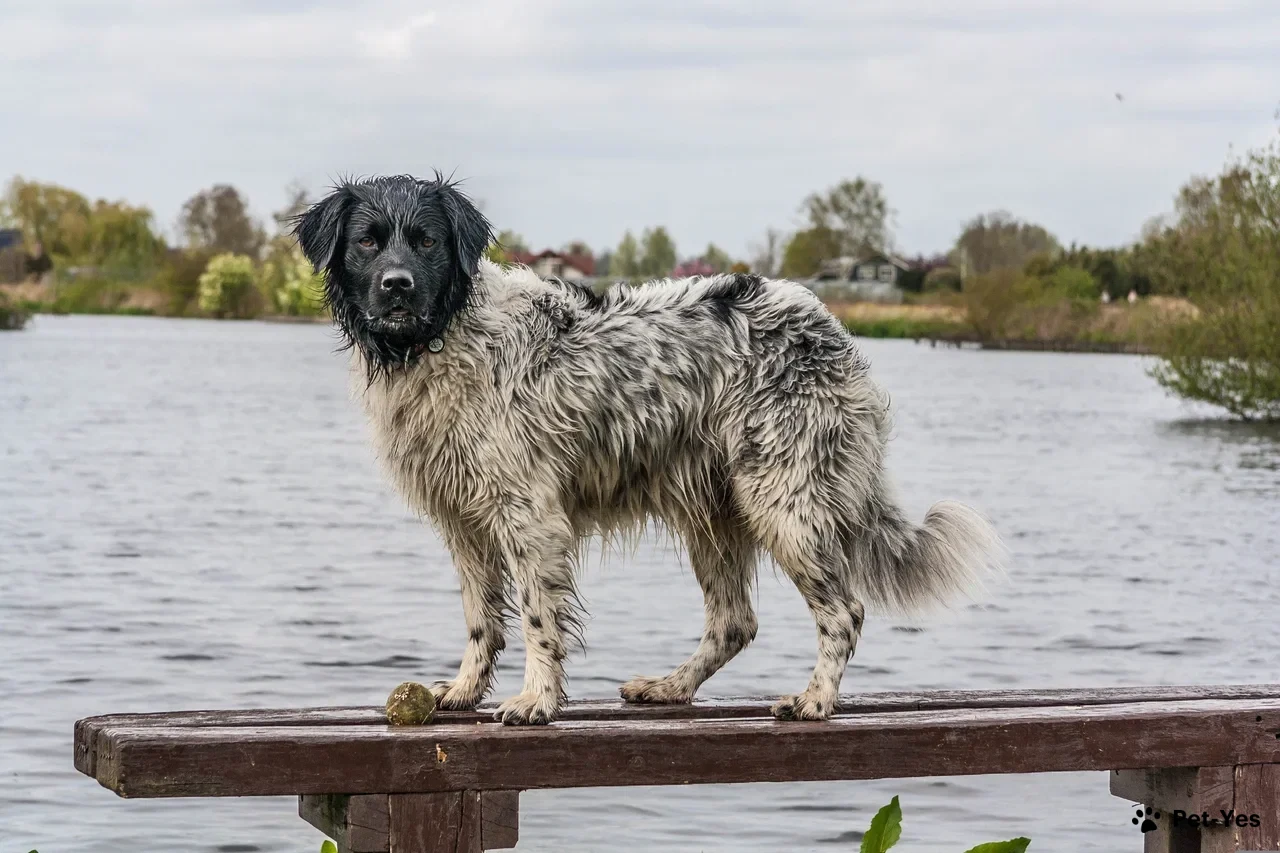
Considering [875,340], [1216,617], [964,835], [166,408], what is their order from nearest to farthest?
[964,835] < [1216,617] < [166,408] < [875,340]

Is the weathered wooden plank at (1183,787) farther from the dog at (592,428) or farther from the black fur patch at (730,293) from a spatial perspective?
the black fur patch at (730,293)

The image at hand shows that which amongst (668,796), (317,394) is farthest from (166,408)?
(668,796)

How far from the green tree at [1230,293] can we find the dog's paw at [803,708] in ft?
111

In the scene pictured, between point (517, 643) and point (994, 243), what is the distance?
103 m

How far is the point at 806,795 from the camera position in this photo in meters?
10.7

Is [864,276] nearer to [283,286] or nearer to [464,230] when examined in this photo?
[283,286]

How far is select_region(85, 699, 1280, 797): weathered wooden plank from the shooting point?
5324 mm

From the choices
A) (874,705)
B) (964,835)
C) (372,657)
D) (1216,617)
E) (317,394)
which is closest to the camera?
(874,705)

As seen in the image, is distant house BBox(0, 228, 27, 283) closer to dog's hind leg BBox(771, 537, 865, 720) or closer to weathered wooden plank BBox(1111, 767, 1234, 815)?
dog's hind leg BBox(771, 537, 865, 720)

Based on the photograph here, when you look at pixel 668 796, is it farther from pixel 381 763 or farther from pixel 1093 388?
pixel 1093 388

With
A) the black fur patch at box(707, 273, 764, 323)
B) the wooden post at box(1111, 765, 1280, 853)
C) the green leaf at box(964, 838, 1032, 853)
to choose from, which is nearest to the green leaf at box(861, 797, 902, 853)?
the green leaf at box(964, 838, 1032, 853)

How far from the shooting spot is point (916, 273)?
113000 millimetres

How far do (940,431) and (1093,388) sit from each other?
22.1m

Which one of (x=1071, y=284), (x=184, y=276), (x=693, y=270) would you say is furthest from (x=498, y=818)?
(x=184, y=276)
